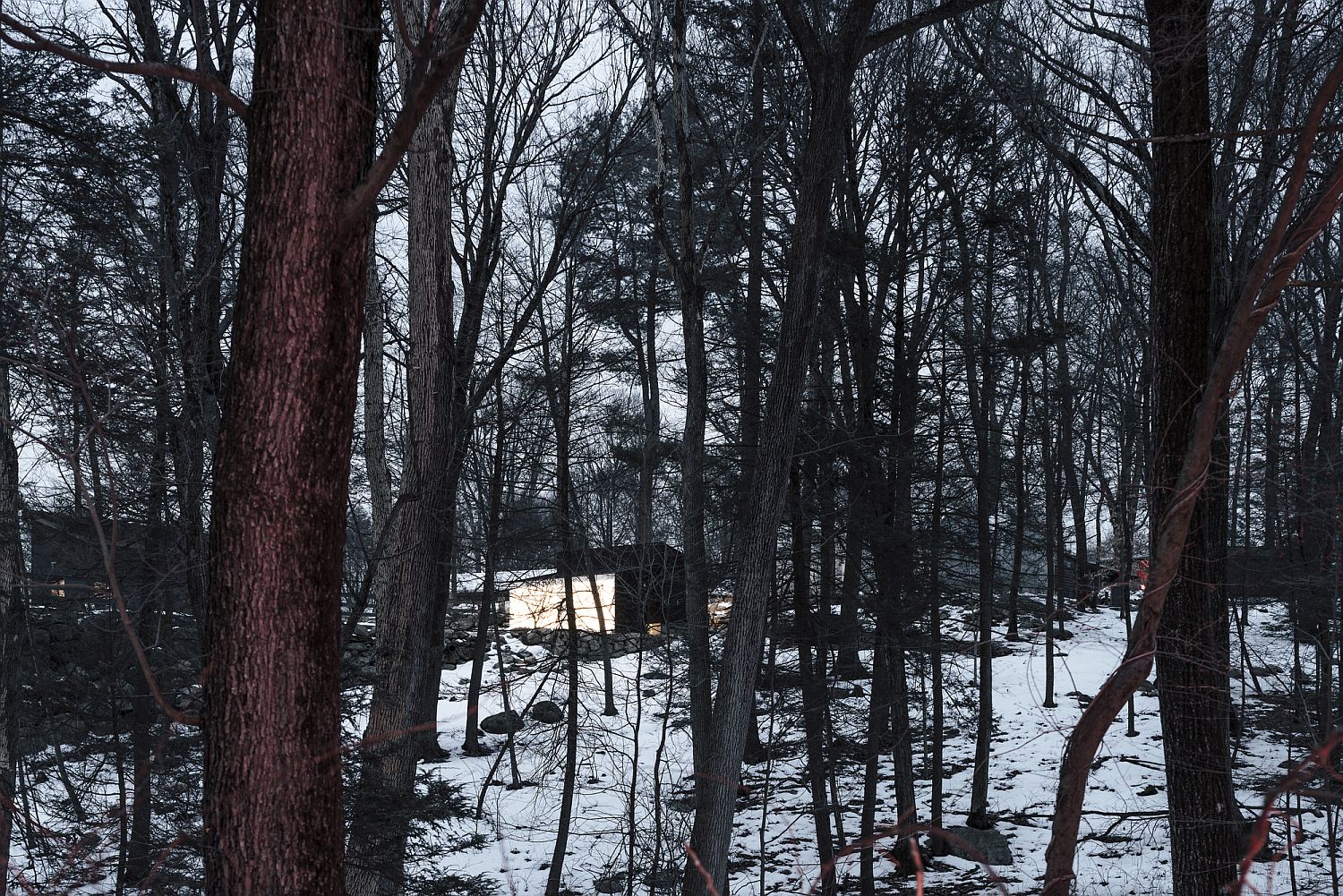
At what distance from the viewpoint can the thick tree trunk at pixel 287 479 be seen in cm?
336

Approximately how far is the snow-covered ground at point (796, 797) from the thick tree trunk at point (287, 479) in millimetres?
5340

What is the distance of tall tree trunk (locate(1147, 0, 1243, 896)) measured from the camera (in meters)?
5.83

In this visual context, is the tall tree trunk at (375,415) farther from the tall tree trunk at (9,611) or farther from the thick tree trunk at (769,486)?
the thick tree trunk at (769,486)

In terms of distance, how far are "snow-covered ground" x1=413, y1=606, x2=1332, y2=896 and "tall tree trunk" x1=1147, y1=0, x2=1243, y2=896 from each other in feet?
10.5

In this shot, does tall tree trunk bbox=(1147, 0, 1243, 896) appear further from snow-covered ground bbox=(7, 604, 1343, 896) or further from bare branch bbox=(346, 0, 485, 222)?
bare branch bbox=(346, 0, 485, 222)

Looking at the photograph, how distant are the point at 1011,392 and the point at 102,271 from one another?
576 inches

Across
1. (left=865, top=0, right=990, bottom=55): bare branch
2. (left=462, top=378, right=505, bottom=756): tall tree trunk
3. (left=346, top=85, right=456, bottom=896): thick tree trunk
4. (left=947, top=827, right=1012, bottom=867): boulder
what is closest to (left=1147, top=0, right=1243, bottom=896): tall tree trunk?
(left=865, top=0, right=990, bottom=55): bare branch

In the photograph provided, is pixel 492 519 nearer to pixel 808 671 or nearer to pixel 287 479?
pixel 808 671

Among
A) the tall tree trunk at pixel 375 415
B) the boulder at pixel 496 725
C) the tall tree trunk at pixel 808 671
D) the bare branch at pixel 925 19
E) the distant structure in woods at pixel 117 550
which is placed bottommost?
the boulder at pixel 496 725

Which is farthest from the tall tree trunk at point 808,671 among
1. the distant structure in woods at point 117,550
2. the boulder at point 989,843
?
the distant structure in woods at point 117,550

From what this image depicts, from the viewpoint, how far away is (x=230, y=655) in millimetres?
3393

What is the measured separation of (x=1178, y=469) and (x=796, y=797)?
480 inches

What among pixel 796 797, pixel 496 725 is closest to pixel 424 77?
pixel 796 797

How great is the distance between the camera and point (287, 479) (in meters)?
3.46
